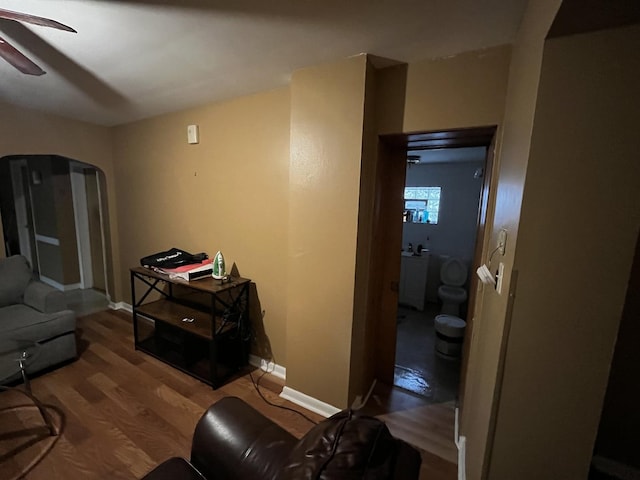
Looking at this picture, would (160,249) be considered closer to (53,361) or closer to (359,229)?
(53,361)

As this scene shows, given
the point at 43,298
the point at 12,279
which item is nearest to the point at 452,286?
the point at 43,298

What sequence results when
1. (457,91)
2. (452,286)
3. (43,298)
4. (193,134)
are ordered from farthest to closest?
1. (452,286)
2. (193,134)
3. (43,298)
4. (457,91)

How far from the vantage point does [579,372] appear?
76 centimetres

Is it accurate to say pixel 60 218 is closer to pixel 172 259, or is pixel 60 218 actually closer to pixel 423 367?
pixel 172 259

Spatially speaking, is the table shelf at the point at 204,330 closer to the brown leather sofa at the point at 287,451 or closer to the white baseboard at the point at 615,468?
the brown leather sofa at the point at 287,451

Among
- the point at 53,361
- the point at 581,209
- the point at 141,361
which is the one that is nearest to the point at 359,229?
the point at 581,209

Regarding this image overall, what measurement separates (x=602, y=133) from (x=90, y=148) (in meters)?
4.32

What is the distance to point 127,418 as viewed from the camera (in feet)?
5.86

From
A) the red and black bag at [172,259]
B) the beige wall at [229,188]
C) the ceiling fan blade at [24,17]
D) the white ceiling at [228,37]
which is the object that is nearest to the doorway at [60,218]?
the beige wall at [229,188]

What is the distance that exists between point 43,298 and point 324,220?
2.70 metres

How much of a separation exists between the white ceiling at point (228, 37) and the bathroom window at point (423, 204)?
126 inches

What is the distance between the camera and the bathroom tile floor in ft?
7.26

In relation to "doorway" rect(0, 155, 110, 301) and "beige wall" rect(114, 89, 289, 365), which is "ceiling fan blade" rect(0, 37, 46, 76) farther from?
"doorway" rect(0, 155, 110, 301)

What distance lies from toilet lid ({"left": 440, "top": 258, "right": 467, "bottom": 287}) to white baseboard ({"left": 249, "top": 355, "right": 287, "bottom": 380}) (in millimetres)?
2756
